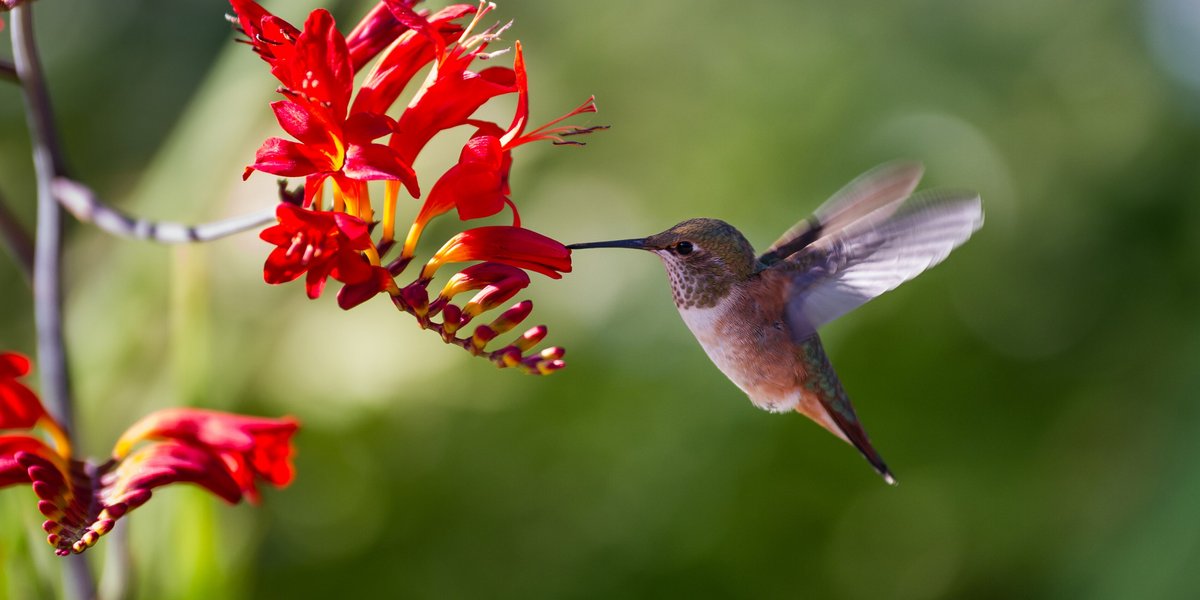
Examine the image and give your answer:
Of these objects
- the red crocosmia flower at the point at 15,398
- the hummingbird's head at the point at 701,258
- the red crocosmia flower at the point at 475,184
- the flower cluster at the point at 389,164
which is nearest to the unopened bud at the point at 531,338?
the flower cluster at the point at 389,164

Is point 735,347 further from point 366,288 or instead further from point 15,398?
point 15,398

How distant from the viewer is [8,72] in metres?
1.03

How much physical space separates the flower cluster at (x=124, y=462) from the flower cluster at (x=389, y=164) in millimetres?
224

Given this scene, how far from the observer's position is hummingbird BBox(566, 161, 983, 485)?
1191 millimetres

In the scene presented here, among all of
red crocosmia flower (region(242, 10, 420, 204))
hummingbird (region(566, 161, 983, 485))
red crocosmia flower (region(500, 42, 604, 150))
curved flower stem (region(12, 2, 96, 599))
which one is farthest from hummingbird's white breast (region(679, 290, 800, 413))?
curved flower stem (region(12, 2, 96, 599))

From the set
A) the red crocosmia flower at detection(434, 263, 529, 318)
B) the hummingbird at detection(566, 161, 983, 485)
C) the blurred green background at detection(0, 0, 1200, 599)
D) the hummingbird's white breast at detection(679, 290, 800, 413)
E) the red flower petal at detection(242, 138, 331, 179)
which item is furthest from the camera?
the blurred green background at detection(0, 0, 1200, 599)

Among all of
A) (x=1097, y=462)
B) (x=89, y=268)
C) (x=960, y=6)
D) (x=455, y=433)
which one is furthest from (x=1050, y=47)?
(x=89, y=268)

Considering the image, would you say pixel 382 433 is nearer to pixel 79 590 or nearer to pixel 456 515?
pixel 456 515

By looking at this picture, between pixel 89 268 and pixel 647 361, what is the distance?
146cm

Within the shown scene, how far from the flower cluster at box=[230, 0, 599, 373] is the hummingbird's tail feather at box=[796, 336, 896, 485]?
21.9 inches

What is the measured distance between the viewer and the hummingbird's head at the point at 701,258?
1285 mm

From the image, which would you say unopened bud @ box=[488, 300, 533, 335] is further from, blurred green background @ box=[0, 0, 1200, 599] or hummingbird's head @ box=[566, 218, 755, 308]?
blurred green background @ box=[0, 0, 1200, 599]

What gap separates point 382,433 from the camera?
104 inches

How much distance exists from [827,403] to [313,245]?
83 cm
